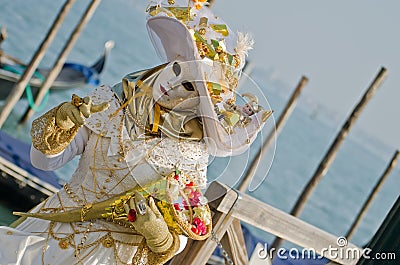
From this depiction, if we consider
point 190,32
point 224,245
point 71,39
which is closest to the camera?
point 190,32

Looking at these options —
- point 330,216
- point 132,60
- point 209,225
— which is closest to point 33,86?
point 209,225

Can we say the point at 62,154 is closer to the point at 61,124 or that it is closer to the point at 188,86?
the point at 61,124

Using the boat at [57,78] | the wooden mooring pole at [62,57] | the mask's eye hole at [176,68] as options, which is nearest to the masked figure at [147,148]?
the mask's eye hole at [176,68]

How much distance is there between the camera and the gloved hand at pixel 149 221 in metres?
2.01

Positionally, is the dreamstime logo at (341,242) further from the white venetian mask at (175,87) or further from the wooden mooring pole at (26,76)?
the wooden mooring pole at (26,76)

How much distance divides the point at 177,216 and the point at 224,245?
810 mm

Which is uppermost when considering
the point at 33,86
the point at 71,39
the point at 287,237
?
the point at 287,237

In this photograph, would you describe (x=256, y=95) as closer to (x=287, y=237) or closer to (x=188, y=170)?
(x=188, y=170)

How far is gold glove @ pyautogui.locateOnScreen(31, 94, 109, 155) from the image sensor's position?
1.96m

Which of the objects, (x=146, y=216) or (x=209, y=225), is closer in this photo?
(x=146, y=216)

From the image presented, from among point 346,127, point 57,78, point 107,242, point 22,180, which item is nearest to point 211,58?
point 107,242

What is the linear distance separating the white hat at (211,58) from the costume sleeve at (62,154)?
1.10 feet

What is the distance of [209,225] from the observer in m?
2.21

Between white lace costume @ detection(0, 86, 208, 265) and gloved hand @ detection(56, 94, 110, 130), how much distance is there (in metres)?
0.13
